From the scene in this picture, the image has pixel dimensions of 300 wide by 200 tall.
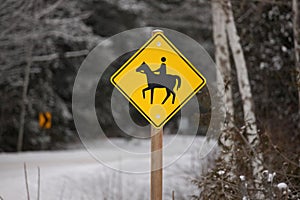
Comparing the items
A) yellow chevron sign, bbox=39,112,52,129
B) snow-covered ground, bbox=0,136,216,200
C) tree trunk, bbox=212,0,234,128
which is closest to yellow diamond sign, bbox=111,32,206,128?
snow-covered ground, bbox=0,136,216,200

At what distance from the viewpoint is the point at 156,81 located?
3.98 meters

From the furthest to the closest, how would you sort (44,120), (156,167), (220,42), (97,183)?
(44,120)
(97,183)
(220,42)
(156,167)

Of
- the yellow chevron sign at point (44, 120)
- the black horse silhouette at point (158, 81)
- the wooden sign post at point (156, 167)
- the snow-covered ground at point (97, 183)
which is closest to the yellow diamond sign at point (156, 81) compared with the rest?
the black horse silhouette at point (158, 81)

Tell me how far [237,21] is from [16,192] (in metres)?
6.35

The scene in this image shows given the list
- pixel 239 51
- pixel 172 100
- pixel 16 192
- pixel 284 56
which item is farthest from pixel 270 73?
pixel 172 100

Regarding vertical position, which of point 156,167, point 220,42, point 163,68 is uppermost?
point 220,42

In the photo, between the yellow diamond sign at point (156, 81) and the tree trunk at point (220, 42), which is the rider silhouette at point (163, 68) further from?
the tree trunk at point (220, 42)

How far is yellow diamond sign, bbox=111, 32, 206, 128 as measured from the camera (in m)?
3.96

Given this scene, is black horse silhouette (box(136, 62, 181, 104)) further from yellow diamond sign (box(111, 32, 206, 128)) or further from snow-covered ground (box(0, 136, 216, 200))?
snow-covered ground (box(0, 136, 216, 200))

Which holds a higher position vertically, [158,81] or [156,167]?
[158,81]

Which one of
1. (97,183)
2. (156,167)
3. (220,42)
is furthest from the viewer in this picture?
(97,183)

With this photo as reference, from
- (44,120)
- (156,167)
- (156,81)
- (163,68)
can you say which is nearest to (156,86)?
(156,81)

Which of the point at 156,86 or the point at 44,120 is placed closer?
the point at 156,86

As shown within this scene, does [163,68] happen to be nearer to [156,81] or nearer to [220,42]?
[156,81]
